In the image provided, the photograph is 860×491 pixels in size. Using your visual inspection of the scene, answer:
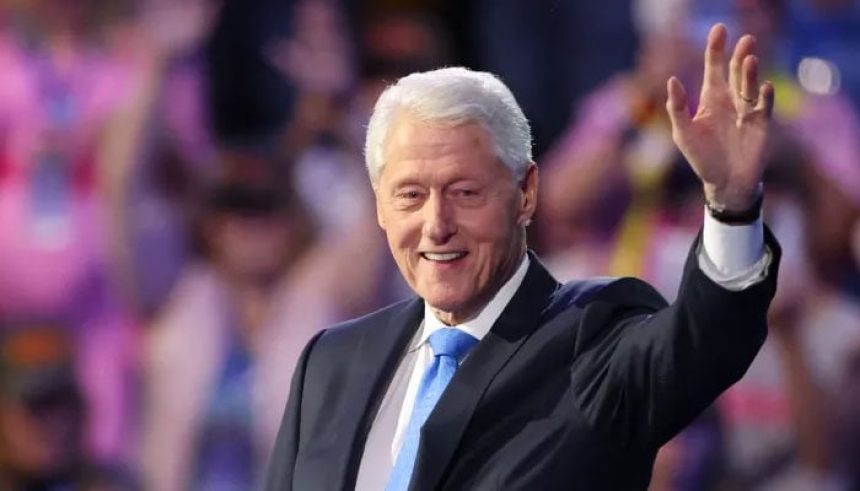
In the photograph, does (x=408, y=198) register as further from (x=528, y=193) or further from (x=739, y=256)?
(x=739, y=256)

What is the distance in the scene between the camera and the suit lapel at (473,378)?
5.20 feet

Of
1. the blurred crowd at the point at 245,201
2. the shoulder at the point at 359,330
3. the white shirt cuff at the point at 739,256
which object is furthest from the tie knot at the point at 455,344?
the blurred crowd at the point at 245,201

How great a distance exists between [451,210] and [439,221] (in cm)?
2

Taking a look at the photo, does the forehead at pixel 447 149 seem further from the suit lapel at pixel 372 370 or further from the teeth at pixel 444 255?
the suit lapel at pixel 372 370

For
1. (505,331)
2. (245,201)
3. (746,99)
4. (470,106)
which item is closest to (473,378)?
(505,331)

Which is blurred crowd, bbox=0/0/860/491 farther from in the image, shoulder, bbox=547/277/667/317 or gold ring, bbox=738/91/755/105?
gold ring, bbox=738/91/755/105

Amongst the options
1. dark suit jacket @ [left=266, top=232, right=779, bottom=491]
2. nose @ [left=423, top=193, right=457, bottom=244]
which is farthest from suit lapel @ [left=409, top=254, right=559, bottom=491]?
nose @ [left=423, top=193, right=457, bottom=244]

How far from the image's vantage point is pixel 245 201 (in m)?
4.29

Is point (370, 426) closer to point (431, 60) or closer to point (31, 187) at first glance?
point (431, 60)

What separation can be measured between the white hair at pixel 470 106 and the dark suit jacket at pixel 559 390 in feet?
0.46

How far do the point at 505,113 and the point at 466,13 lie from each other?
2.54 m

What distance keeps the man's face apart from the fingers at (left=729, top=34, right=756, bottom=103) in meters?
0.28

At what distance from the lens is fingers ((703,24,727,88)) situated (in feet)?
4.72

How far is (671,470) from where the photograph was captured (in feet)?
12.7
